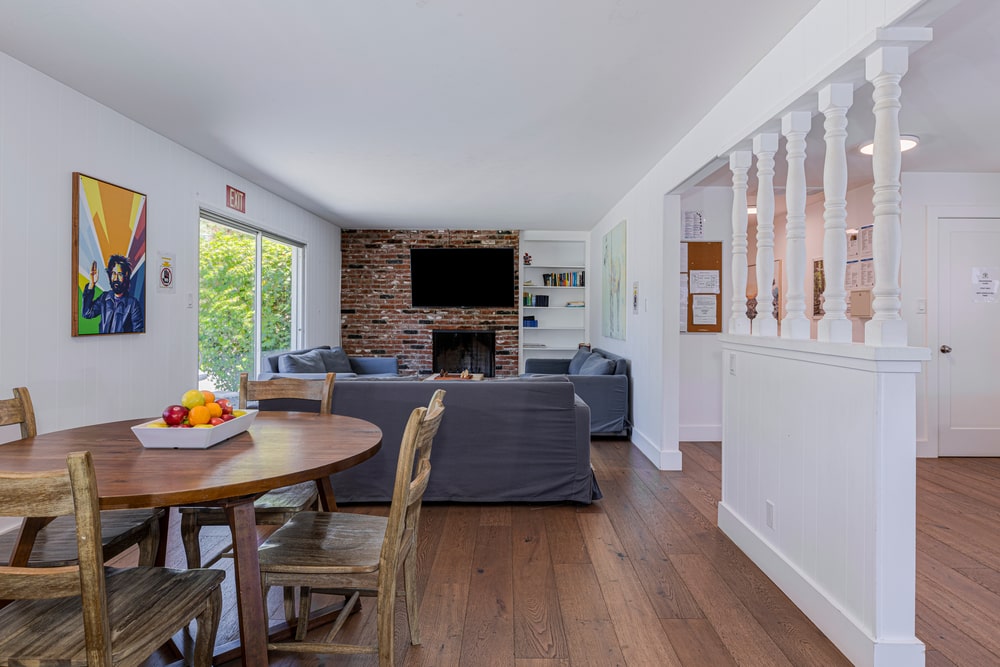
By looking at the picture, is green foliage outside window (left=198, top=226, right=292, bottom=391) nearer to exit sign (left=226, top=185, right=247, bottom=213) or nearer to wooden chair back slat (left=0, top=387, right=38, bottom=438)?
exit sign (left=226, top=185, right=247, bottom=213)

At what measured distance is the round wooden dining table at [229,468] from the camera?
1.28 meters

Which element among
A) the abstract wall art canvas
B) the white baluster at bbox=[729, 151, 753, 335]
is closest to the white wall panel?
the white baluster at bbox=[729, 151, 753, 335]

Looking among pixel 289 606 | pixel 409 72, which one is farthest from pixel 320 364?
pixel 289 606

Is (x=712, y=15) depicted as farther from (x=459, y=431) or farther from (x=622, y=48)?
(x=459, y=431)

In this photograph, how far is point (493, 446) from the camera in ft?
11.4

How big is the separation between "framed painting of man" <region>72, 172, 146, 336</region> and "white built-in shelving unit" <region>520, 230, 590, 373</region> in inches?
204

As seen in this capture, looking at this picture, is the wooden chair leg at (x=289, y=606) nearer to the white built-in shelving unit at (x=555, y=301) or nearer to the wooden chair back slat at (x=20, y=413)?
the wooden chair back slat at (x=20, y=413)

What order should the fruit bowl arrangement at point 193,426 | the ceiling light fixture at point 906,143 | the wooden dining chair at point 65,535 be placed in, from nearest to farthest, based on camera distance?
1. the wooden dining chair at point 65,535
2. the fruit bowl arrangement at point 193,426
3. the ceiling light fixture at point 906,143

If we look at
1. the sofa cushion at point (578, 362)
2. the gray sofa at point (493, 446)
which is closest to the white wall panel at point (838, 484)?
the gray sofa at point (493, 446)

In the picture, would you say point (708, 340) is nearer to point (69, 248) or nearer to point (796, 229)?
point (796, 229)

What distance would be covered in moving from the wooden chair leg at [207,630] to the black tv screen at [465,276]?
647 cm

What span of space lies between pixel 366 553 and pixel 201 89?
2891mm

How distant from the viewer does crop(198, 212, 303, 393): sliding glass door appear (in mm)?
4766

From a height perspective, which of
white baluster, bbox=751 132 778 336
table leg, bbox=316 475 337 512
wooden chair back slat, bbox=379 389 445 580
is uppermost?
white baluster, bbox=751 132 778 336
